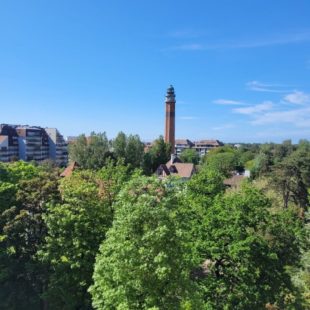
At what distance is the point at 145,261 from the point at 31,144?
78.2 meters

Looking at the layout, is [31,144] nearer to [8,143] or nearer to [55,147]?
[8,143]

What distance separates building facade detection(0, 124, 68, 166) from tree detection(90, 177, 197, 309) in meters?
70.7

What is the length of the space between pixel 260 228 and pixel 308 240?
643 cm

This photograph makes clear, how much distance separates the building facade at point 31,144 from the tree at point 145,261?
2784 inches

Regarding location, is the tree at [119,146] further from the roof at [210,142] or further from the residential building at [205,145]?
the roof at [210,142]

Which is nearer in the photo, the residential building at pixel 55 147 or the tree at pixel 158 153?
the tree at pixel 158 153

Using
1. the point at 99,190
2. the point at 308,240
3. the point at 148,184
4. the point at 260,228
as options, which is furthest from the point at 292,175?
the point at 148,184

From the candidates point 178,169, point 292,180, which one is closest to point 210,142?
point 178,169

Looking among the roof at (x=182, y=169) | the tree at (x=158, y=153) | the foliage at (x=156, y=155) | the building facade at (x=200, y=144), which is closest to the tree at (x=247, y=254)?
the roof at (x=182, y=169)

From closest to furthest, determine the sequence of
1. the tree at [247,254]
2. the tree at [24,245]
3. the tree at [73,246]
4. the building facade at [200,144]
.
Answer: the tree at [247,254], the tree at [73,246], the tree at [24,245], the building facade at [200,144]

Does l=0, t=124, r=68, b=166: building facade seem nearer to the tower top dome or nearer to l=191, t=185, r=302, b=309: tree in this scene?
the tower top dome

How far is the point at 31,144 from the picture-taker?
3248 inches

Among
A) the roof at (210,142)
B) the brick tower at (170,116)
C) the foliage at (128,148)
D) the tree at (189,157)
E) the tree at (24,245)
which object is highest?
the brick tower at (170,116)

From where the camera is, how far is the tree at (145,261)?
402 inches
